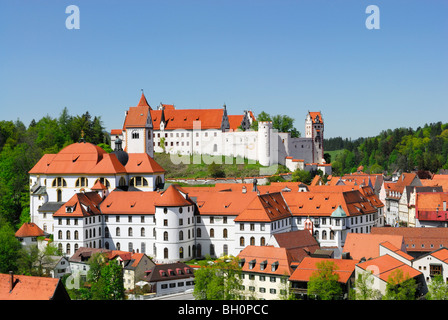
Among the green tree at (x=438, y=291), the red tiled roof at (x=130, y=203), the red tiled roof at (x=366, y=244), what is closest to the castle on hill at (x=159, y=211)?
the red tiled roof at (x=130, y=203)

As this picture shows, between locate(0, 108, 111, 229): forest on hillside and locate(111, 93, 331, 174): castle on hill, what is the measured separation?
8.22m

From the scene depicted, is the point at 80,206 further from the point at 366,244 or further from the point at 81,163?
the point at 366,244

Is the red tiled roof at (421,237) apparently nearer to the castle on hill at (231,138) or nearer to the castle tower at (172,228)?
the castle tower at (172,228)

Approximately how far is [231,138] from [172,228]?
5571 centimetres

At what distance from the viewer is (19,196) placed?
90500 mm

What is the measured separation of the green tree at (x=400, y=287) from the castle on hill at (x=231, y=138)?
2690 inches

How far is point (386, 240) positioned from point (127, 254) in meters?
24.3

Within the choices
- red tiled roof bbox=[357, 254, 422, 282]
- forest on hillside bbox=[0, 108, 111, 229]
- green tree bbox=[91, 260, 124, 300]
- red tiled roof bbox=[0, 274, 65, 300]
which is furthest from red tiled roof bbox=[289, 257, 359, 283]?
forest on hillside bbox=[0, 108, 111, 229]

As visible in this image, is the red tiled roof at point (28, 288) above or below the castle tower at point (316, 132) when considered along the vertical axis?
below

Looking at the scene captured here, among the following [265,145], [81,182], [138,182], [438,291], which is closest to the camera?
[438,291]

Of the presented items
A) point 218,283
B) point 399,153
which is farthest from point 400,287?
point 399,153

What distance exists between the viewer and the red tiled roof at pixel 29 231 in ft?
228

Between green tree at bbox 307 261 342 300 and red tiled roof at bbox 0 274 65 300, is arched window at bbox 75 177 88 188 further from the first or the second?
green tree at bbox 307 261 342 300

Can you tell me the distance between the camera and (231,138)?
12044 centimetres
